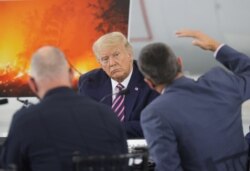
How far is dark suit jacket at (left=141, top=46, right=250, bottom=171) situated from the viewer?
2.00m

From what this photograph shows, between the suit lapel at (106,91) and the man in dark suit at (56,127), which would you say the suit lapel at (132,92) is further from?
the man in dark suit at (56,127)

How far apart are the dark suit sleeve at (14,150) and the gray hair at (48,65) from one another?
0.19 meters

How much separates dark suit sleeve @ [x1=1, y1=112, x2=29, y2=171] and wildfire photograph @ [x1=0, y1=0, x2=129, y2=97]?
205cm

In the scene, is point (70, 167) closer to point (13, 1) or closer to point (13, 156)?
point (13, 156)

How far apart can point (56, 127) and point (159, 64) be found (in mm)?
541

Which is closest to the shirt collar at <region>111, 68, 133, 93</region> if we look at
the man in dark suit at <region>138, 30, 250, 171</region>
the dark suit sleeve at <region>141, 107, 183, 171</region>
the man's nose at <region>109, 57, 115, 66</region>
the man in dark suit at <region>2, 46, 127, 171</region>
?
the man's nose at <region>109, 57, 115, 66</region>

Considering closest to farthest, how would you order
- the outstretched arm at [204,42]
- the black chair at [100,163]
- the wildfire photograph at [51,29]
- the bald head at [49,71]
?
the black chair at [100,163] < the bald head at [49,71] < the outstretched arm at [204,42] < the wildfire photograph at [51,29]

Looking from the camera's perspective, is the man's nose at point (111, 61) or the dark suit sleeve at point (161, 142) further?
the man's nose at point (111, 61)

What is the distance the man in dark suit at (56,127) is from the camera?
5.86 ft

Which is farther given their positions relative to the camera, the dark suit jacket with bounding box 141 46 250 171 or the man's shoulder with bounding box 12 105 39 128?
the dark suit jacket with bounding box 141 46 250 171

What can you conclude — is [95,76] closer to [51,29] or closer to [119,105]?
[119,105]

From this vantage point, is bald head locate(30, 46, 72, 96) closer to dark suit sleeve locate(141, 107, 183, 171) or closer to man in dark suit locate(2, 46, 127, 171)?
man in dark suit locate(2, 46, 127, 171)

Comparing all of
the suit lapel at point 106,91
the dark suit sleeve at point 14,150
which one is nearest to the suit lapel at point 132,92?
the suit lapel at point 106,91

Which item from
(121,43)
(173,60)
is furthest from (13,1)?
(173,60)
